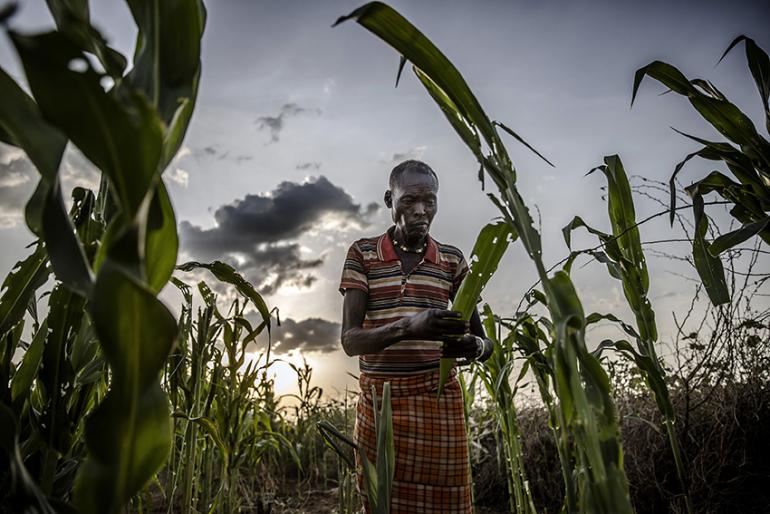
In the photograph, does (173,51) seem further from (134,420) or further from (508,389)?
(508,389)

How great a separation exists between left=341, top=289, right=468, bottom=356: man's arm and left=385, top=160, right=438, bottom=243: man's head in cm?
27

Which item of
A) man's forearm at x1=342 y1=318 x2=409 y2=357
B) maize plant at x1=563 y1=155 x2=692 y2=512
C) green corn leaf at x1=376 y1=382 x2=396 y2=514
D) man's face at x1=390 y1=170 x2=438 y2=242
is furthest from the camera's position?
man's face at x1=390 y1=170 x2=438 y2=242

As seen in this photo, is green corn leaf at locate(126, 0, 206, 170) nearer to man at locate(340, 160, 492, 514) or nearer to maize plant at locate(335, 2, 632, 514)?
maize plant at locate(335, 2, 632, 514)

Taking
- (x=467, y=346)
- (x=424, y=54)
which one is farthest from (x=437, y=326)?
(x=424, y=54)

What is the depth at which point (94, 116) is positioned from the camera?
26 centimetres

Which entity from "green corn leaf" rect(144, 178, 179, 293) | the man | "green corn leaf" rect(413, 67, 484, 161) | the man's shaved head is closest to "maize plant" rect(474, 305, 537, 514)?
the man

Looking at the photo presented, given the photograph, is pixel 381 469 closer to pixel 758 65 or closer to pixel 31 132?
pixel 31 132

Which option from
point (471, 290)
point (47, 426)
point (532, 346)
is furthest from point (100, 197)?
point (532, 346)

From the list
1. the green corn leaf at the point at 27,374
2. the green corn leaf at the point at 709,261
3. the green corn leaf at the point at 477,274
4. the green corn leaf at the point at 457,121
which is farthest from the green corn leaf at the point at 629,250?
the green corn leaf at the point at 27,374

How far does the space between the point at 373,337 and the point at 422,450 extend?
1.30 ft

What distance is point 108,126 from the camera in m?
0.26

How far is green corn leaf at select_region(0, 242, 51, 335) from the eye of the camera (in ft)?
1.83

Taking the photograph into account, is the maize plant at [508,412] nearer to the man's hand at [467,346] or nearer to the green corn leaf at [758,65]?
the man's hand at [467,346]

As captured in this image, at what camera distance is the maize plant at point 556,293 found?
16.8 inches
